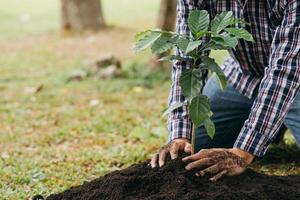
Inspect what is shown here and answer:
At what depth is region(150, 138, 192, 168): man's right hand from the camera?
121 inches

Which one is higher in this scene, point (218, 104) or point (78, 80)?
point (218, 104)

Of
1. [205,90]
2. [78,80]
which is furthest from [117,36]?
[205,90]

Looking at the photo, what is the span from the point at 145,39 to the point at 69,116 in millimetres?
3314

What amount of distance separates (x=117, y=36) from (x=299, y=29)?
889 centimetres

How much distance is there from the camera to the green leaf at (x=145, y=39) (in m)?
2.70

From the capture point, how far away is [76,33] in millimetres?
12016

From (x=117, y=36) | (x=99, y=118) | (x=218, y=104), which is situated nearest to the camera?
(x=218, y=104)

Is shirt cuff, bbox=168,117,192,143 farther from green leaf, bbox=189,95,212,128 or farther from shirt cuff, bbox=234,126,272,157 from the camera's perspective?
green leaf, bbox=189,95,212,128

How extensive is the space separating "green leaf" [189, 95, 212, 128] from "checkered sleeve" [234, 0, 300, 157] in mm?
385

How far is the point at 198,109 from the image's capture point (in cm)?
284

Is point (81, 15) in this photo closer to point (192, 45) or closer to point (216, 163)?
point (216, 163)

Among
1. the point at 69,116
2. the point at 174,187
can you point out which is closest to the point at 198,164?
the point at 174,187

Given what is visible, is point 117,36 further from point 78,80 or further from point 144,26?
point 78,80

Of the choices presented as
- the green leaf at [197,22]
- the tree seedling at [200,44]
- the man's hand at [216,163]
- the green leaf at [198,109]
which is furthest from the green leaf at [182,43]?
the man's hand at [216,163]
